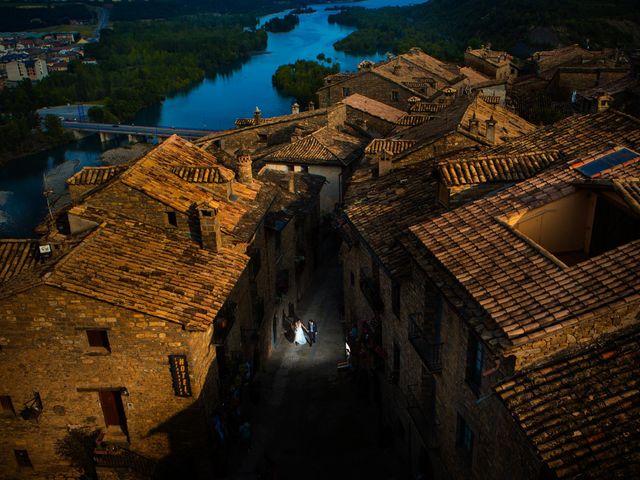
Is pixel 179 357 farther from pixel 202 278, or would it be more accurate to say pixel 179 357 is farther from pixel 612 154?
pixel 612 154

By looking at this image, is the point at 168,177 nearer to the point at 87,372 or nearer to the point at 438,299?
the point at 87,372

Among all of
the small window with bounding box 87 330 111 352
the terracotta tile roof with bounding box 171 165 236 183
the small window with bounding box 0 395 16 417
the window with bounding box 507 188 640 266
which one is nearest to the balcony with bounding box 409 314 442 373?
the window with bounding box 507 188 640 266

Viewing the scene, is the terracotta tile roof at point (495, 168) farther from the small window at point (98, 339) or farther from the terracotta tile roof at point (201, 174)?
the small window at point (98, 339)

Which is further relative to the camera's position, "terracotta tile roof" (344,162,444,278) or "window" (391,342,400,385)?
"window" (391,342,400,385)

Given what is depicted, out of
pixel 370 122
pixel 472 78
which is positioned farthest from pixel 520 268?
pixel 472 78

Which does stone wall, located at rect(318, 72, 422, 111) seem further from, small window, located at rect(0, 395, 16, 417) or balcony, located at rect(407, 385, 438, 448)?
small window, located at rect(0, 395, 16, 417)

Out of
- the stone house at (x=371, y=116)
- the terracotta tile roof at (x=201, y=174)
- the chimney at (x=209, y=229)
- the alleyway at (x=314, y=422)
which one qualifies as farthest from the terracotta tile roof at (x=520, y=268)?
the stone house at (x=371, y=116)
